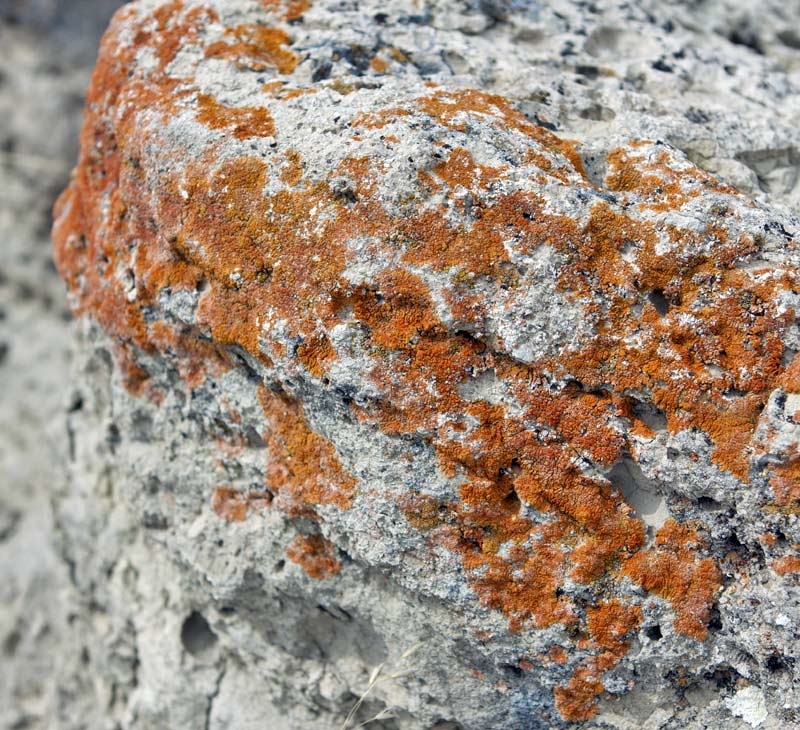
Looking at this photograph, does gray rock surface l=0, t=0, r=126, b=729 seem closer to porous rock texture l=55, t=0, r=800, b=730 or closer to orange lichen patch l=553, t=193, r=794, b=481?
porous rock texture l=55, t=0, r=800, b=730

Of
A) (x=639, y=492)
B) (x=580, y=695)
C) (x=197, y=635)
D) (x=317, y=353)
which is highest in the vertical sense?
(x=317, y=353)

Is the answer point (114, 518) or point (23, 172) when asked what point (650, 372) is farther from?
point (23, 172)

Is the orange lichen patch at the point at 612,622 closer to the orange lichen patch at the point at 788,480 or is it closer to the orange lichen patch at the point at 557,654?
the orange lichen patch at the point at 557,654

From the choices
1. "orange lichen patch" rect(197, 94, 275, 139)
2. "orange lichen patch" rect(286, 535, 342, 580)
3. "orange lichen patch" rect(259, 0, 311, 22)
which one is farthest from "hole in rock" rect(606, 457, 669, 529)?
"orange lichen patch" rect(259, 0, 311, 22)

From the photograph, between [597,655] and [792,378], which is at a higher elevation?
[792,378]

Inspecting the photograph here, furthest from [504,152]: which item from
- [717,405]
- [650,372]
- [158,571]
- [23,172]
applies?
[23,172]

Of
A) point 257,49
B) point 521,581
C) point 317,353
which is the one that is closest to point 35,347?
point 257,49

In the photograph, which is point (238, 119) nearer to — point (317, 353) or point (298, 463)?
point (317, 353)

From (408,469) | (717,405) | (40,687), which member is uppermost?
(717,405)
